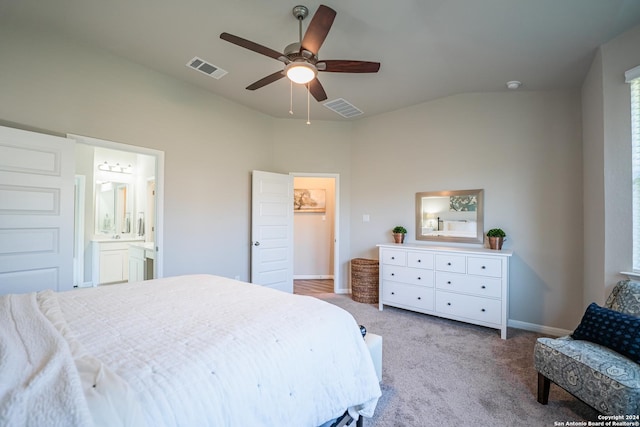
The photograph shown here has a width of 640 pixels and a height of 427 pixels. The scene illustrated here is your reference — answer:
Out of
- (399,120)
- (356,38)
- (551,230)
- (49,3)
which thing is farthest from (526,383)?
(49,3)

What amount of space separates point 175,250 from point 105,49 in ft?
7.24

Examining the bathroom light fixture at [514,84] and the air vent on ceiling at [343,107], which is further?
the air vent on ceiling at [343,107]

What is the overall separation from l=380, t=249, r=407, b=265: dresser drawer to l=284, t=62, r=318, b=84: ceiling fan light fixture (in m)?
2.51

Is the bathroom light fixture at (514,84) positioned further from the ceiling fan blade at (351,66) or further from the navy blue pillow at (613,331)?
the navy blue pillow at (613,331)

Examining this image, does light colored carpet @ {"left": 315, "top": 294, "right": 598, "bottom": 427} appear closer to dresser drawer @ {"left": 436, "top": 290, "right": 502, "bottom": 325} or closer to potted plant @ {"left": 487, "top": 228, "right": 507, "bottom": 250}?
dresser drawer @ {"left": 436, "top": 290, "right": 502, "bottom": 325}

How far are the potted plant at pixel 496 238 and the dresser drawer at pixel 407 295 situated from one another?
0.90m

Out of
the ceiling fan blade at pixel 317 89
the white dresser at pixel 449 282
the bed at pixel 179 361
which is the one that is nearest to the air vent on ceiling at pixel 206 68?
the ceiling fan blade at pixel 317 89

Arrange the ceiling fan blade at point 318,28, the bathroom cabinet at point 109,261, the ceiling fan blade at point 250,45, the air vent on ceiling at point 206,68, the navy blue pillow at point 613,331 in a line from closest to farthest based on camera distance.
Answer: the navy blue pillow at point 613,331
the ceiling fan blade at point 318,28
the ceiling fan blade at point 250,45
the air vent on ceiling at point 206,68
the bathroom cabinet at point 109,261

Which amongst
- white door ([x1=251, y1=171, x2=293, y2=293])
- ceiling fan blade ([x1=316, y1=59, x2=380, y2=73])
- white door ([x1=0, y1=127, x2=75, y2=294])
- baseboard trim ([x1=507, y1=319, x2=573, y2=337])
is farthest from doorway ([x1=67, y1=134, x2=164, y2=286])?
baseboard trim ([x1=507, y1=319, x2=573, y2=337])

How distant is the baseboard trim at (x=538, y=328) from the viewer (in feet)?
10.3

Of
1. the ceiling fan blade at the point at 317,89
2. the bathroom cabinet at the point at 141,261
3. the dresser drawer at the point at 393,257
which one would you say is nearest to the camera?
the ceiling fan blade at the point at 317,89

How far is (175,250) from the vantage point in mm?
3463

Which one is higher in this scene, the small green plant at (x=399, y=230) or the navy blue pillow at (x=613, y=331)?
the small green plant at (x=399, y=230)

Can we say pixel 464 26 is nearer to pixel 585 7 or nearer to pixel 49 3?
pixel 585 7
